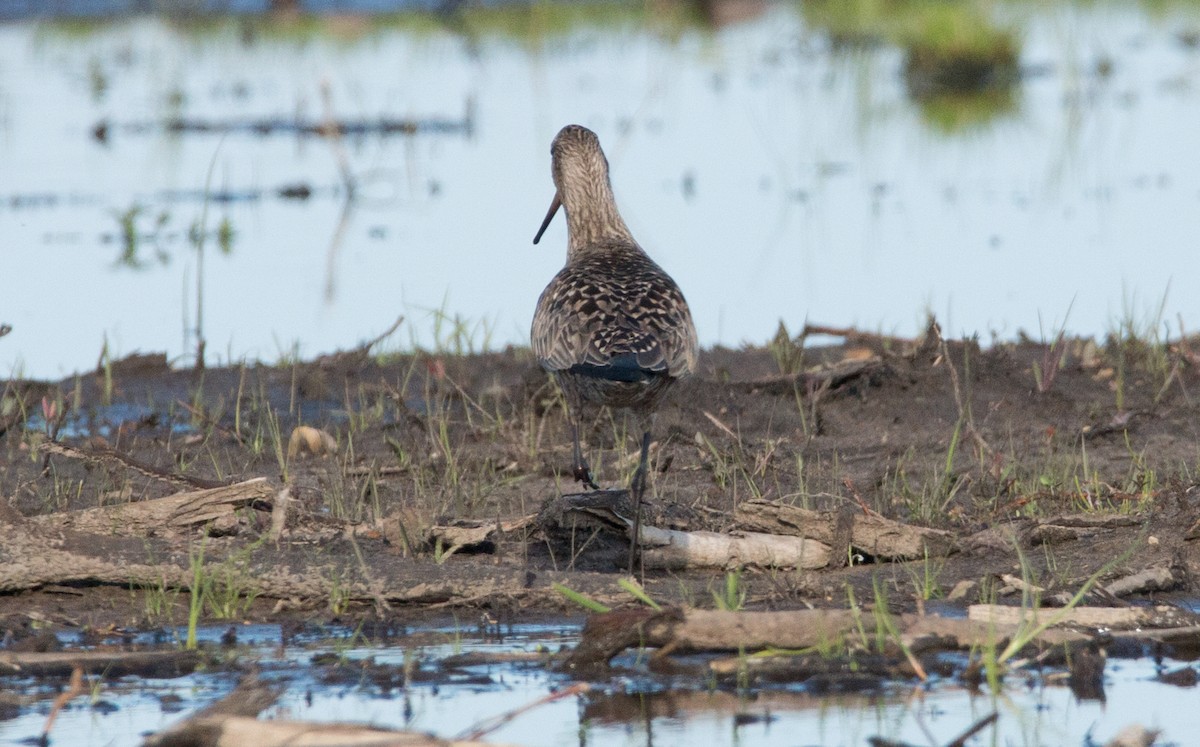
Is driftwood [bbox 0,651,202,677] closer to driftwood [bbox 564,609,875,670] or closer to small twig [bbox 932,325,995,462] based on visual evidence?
driftwood [bbox 564,609,875,670]

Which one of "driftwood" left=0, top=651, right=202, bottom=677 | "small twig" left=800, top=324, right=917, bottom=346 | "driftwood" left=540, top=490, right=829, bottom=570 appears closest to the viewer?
"driftwood" left=0, top=651, right=202, bottom=677

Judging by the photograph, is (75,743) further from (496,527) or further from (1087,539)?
(1087,539)

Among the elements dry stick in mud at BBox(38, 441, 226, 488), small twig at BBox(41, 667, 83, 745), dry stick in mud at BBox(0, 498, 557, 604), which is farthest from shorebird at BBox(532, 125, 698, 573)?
small twig at BBox(41, 667, 83, 745)

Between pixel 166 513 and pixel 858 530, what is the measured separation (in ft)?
6.62

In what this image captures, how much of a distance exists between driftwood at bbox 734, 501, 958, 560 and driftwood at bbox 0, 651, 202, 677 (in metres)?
1.73

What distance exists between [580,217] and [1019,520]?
241 centimetres

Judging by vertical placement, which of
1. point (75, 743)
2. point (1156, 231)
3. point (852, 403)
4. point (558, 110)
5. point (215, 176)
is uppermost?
point (558, 110)

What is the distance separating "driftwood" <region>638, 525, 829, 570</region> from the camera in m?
5.11

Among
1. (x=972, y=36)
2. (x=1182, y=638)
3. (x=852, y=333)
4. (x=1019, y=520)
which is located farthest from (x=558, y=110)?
(x=1182, y=638)

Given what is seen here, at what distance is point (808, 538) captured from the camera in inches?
205

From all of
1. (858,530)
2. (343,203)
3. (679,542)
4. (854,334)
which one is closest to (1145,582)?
(858,530)

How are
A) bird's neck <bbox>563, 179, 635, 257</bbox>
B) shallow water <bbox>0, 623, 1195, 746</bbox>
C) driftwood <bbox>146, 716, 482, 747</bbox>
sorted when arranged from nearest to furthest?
driftwood <bbox>146, 716, 482, 747</bbox> < shallow water <bbox>0, 623, 1195, 746</bbox> < bird's neck <bbox>563, 179, 635, 257</bbox>

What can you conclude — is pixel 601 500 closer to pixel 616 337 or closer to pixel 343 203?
pixel 616 337

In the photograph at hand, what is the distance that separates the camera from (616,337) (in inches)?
220
